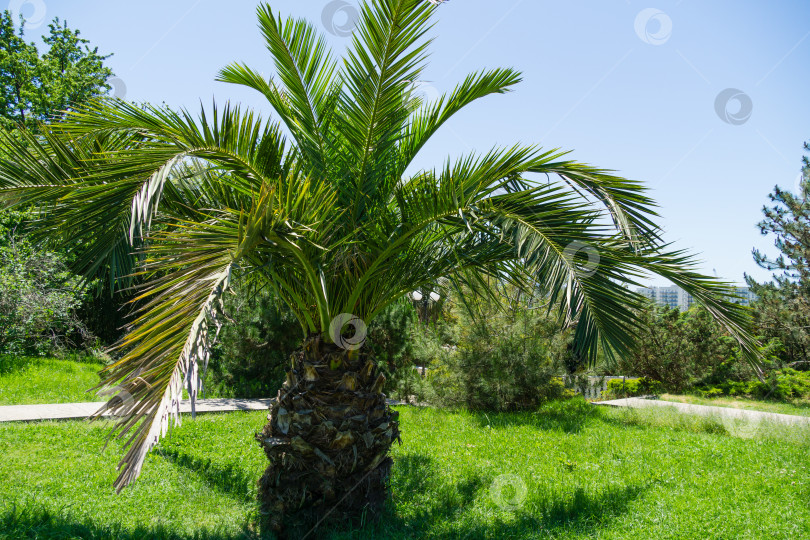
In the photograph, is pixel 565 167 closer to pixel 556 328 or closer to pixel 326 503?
pixel 326 503

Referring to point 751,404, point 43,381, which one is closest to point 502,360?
point 751,404

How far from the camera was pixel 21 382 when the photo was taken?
379 inches

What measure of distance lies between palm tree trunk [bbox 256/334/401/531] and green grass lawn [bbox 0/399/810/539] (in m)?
0.26

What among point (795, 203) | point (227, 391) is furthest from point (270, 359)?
point (795, 203)

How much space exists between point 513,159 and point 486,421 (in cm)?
577

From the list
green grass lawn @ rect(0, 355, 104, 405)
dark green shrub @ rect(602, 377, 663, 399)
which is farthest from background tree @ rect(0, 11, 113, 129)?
dark green shrub @ rect(602, 377, 663, 399)

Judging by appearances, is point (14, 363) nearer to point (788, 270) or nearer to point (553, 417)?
point (553, 417)

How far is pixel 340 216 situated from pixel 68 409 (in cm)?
692

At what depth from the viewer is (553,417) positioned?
884 cm

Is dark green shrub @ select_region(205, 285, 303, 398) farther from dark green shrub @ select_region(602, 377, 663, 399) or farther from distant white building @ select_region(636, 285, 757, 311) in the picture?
dark green shrub @ select_region(602, 377, 663, 399)

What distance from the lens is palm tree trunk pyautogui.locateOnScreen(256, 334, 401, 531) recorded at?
392 centimetres

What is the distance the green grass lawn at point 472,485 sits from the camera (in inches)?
156

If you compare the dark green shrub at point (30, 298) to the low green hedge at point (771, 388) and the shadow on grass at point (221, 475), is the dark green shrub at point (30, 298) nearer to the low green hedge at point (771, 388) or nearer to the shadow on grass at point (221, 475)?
the shadow on grass at point (221, 475)

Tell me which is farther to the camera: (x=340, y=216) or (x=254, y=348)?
(x=254, y=348)
